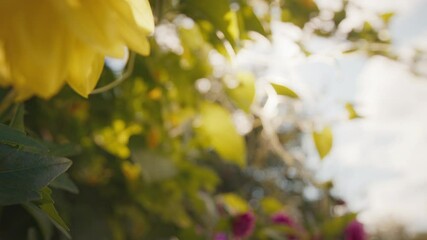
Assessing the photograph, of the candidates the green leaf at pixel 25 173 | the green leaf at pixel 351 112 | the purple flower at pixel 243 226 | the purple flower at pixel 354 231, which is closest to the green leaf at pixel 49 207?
the green leaf at pixel 25 173

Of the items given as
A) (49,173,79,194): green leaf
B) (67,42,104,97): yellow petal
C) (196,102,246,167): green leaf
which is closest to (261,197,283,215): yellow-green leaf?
(196,102,246,167): green leaf

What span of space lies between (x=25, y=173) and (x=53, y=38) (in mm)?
→ 70

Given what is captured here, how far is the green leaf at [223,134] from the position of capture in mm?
662

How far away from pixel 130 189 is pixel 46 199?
1.83ft

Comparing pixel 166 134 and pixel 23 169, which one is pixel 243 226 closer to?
pixel 166 134

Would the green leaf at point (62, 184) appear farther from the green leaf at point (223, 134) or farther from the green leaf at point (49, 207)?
the green leaf at point (223, 134)

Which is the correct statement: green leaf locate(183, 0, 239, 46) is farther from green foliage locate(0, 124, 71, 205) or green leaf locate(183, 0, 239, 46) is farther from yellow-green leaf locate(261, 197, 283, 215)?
yellow-green leaf locate(261, 197, 283, 215)

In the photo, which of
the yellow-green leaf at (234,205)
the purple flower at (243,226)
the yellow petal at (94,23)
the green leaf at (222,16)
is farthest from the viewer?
the yellow-green leaf at (234,205)

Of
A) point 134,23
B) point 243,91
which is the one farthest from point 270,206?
point 134,23

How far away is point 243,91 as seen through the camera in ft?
2.09

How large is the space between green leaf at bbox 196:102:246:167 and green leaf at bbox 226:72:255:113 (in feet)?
0.18

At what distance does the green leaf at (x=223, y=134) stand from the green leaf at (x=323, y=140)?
0.27 ft

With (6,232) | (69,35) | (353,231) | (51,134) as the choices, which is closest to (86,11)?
(69,35)

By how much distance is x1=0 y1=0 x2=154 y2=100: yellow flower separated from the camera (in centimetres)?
20
